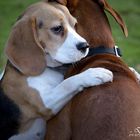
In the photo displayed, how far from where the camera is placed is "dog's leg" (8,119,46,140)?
5.41 metres

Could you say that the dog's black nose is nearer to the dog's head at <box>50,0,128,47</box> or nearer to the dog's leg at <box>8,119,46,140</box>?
the dog's head at <box>50,0,128,47</box>

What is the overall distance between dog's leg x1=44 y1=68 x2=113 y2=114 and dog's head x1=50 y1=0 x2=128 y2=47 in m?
0.29

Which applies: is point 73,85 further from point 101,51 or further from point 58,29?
point 58,29

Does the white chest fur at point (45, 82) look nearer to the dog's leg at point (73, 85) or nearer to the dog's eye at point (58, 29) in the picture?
the dog's leg at point (73, 85)

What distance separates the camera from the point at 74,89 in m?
5.14

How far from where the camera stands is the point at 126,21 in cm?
1292

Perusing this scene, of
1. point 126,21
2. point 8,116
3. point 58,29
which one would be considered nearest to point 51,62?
point 58,29

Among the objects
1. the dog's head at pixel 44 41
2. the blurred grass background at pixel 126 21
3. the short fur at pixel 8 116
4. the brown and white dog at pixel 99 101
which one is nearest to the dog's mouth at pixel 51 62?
the dog's head at pixel 44 41

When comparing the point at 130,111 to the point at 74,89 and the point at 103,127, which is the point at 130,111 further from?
the point at 74,89

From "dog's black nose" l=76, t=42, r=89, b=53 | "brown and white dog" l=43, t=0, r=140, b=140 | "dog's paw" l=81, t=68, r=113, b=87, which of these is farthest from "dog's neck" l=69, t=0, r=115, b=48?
"dog's paw" l=81, t=68, r=113, b=87

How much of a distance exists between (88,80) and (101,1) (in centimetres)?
69

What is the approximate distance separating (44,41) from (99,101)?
78cm

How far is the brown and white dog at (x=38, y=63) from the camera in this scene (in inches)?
208

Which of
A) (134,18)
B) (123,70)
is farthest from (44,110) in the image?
(134,18)
